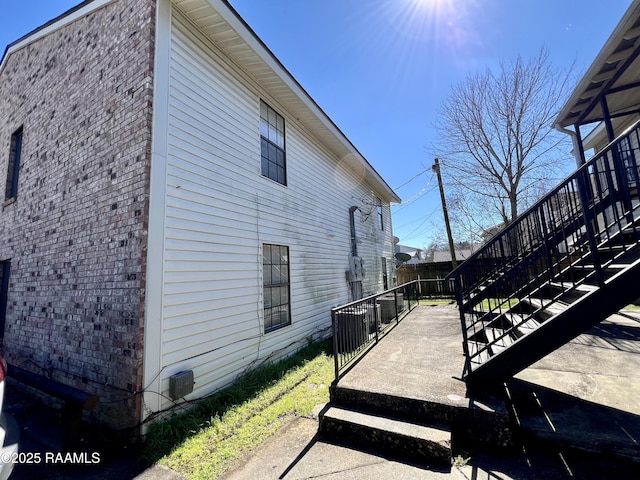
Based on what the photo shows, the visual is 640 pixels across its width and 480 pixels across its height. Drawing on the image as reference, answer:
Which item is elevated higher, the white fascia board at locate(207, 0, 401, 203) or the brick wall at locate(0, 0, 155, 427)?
the white fascia board at locate(207, 0, 401, 203)

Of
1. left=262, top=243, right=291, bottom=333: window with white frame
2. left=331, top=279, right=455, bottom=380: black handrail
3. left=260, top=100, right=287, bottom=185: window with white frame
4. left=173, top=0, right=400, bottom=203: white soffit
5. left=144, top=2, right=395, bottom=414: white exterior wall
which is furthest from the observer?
left=260, top=100, right=287, bottom=185: window with white frame

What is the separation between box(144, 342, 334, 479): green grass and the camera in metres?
2.75

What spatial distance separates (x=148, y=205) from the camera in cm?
342

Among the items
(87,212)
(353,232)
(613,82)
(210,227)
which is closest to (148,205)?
(210,227)

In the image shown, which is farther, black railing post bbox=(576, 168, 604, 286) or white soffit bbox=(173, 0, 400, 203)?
white soffit bbox=(173, 0, 400, 203)

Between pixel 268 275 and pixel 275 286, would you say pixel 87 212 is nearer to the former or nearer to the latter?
pixel 268 275

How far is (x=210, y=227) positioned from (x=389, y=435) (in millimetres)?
3506

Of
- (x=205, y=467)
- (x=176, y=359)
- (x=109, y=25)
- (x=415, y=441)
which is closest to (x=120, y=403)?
(x=176, y=359)

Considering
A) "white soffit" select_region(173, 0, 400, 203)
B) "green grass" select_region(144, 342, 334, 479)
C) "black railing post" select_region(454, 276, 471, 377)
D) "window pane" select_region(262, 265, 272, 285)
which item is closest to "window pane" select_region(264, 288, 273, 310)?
"window pane" select_region(262, 265, 272, 285)

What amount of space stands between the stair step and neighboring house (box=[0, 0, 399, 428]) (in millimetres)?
2018

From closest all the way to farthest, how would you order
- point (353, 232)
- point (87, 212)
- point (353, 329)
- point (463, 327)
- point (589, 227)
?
point (589, 227) → point (463, 327) → point (87, 212) → point (353, 329) → point (353, 232)

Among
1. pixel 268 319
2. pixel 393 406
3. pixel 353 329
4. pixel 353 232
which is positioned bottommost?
pixel 393 406

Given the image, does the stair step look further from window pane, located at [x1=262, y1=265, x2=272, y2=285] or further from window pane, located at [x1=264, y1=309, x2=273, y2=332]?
window pane, located at [x1=262, y1=265, x2=272, y2=285]

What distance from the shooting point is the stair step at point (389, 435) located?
7.98 ft
